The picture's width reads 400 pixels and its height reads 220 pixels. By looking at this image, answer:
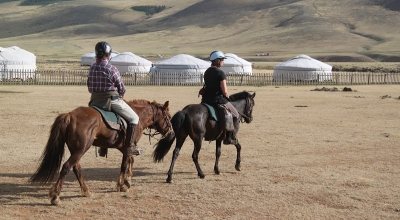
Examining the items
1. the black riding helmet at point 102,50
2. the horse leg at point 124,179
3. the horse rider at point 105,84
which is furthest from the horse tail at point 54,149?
the horse leg at point 124,179

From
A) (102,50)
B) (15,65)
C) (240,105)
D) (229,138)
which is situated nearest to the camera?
(102,50)

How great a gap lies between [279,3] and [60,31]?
179ft

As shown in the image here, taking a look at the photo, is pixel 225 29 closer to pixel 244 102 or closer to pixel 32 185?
pixel 244 102

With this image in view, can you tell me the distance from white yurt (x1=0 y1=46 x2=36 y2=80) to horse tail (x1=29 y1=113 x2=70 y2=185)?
109 ft

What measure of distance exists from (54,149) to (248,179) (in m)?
3.39

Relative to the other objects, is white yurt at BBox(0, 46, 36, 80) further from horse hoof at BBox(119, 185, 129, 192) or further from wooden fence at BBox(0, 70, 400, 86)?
horse hoof at BBox(119, 185, 129, 192)

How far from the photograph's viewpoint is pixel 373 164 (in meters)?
11.9

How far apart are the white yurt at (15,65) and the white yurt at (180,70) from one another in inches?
324

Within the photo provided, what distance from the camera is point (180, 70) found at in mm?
44031

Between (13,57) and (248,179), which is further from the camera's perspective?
(13,57)

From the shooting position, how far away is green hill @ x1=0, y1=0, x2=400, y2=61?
105375mm

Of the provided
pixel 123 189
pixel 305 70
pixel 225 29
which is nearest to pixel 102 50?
pixel 123 189

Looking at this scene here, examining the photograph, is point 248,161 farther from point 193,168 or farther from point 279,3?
point 279,3

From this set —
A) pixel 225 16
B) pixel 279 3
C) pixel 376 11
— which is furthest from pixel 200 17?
pixel 376 11
